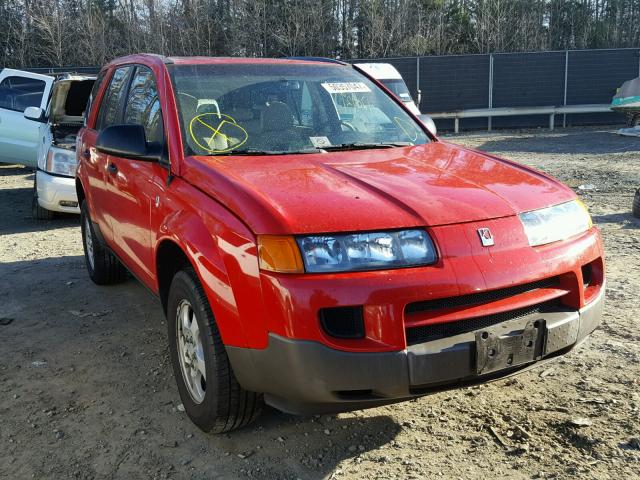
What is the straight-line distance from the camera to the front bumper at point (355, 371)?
2.34 m

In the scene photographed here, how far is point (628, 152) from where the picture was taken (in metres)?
13.1

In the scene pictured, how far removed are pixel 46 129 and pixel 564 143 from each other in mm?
12501

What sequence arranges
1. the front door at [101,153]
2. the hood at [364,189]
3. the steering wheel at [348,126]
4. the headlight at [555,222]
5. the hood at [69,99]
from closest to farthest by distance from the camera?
the hood at [364,189]
the headlight at [555,222]
the steering wheel at [348,126]
the front door at [101,153]
the hood at [69,99]

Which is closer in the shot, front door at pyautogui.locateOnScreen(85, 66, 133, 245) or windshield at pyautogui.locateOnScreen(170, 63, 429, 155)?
windshield at pyautogui.locateOnScreen(170, 63, 429, 155)

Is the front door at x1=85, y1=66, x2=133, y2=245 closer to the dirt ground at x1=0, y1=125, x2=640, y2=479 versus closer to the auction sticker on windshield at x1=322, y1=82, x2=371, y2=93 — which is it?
the dirt ground at x1=0, y1=125, x2=640, y2=479

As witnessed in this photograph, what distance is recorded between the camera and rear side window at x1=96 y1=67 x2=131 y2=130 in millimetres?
4457

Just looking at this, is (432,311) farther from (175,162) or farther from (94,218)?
(94,218)

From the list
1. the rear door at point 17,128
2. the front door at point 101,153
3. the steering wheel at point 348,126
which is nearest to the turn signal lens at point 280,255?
the steering wheel at point 348,126

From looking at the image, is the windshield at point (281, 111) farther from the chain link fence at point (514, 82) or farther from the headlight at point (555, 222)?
the chain link fence at point (514, 82)

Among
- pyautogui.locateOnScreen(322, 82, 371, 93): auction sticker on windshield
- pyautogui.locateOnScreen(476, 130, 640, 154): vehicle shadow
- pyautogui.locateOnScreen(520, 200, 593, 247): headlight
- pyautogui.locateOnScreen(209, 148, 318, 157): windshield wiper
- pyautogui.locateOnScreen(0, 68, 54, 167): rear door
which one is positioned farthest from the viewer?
pyautogui.locateOnScreen(476, 130, 640, 154): vehicle shadow

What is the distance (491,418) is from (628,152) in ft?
38.5

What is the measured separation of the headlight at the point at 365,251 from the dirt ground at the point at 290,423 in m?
0.97

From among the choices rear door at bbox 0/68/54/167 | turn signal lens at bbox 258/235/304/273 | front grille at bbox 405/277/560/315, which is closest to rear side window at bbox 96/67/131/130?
turn signal lens at bbox 258/235/304/273

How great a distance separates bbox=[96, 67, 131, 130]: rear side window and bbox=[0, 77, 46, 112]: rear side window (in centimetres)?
717
